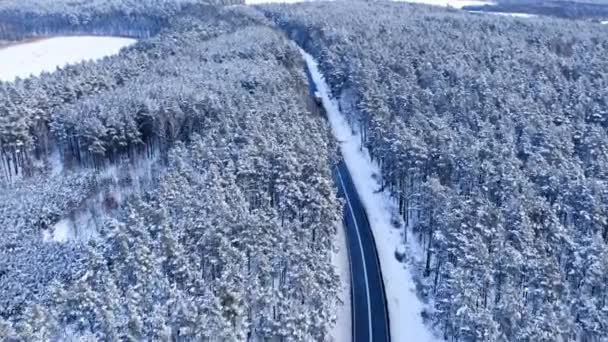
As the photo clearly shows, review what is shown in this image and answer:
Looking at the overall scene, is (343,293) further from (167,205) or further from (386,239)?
(167,205)

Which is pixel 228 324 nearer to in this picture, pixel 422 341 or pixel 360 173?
pixel 422 341

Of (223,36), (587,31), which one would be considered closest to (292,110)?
(223,36)

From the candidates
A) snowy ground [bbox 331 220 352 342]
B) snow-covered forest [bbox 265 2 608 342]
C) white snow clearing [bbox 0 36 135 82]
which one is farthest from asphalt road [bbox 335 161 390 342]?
white snow clearing [bbox 0 36 135 82]

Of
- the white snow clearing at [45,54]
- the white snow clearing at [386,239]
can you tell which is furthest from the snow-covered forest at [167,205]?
the white snow clearing at [45,54]

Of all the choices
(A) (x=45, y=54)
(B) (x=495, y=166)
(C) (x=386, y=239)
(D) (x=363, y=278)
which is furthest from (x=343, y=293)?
(A) (x=45, y=54)

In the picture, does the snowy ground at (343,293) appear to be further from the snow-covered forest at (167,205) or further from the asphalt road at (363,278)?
the snow-covered forest at (167,205)
